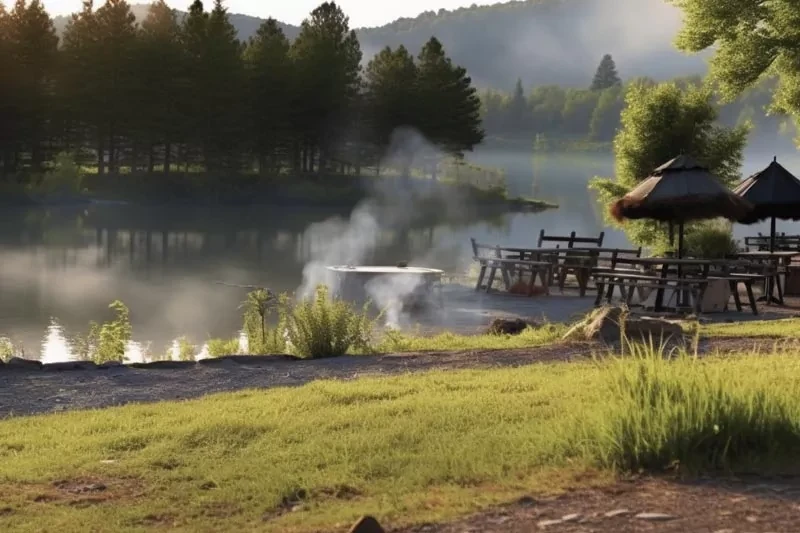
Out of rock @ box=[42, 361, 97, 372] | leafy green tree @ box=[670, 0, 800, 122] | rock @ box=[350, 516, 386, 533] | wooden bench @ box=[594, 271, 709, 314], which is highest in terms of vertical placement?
leafy green tree @ box=[670, 0, 800, 122]

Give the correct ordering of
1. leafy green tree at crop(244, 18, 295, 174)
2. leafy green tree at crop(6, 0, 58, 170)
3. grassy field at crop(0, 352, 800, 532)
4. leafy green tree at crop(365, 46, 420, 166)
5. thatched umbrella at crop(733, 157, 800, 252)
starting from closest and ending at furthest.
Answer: grassy field at crop(0, 352, 800, 532), thatched umbrella at crop(733, 157, 800, 252), leafy green tree at crop(6, 0, 58, 170), leafy green tree at crop(244, 18, 295, 174), leafy green tree at crop(365, 46, 420, 166)

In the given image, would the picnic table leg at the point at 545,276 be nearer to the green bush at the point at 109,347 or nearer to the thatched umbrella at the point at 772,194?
the thatched umbrella at the point at 772,194

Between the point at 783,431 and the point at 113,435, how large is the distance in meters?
4.36

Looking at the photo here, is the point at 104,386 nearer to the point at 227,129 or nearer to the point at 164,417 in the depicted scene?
the point at 164,417

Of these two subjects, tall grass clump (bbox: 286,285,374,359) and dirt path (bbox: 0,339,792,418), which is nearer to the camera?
dirt path (bbox: 0,339,792,418)

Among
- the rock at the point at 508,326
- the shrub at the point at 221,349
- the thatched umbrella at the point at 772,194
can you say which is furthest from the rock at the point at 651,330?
the thatched umbrella at the point at 772,194

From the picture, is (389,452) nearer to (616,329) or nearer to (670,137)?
(616,329)

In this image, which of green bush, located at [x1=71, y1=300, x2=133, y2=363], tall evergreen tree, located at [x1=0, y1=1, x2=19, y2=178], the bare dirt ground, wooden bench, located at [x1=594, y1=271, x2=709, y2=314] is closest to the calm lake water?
green bush, located at [x1=71, y1=300, x2=133, y2=363]

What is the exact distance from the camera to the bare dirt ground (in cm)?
467

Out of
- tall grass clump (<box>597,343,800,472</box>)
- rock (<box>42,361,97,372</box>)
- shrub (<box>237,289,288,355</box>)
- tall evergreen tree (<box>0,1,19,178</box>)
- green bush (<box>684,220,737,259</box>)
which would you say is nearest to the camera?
tall grass clump (<box>597,343,800,472</box>)

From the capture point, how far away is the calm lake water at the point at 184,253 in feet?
67.9

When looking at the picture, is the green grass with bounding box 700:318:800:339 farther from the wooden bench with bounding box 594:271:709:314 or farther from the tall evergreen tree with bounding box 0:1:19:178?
the tall evergreen tree with bounding box 0:1:19:178

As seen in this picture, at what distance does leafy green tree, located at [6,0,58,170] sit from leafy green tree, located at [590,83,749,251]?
39.9 m

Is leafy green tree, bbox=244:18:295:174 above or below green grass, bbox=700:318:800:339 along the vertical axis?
above
